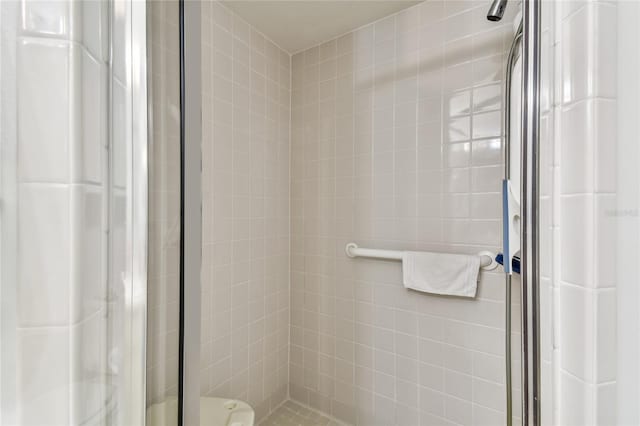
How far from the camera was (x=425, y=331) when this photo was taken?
1407 mm

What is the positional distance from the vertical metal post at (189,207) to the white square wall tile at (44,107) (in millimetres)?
104

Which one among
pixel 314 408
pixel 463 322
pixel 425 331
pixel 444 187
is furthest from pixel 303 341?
pixel 444 187

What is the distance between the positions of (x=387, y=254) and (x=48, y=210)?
1.33 m

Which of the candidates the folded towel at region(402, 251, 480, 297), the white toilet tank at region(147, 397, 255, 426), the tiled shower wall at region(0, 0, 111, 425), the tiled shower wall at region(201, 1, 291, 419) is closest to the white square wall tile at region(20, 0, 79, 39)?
the tiled shower wall at region(0, 0, 111, 425)

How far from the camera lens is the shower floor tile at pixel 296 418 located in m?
1.62

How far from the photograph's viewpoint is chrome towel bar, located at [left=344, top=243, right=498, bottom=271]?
1.24 meters

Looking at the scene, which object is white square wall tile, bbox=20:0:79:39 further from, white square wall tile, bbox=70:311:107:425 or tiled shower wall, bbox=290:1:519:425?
tiled shower wall, bbox=290:1:519:425

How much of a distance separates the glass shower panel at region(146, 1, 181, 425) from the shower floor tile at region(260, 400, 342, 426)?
1.54 meters
